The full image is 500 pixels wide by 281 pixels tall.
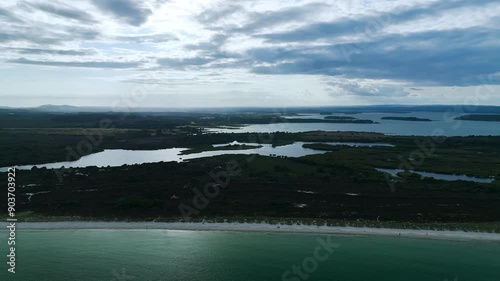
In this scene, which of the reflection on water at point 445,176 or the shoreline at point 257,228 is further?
the reflection on water at point 445,176

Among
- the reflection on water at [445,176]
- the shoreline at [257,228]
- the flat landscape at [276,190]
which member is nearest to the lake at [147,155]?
the flat landscape at [276,190]

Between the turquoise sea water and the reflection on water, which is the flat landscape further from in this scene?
the turquoise sea water

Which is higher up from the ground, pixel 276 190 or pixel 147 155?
pixel 147 155

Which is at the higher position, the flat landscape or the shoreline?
the flat landscape

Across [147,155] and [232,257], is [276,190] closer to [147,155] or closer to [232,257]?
[232,257]

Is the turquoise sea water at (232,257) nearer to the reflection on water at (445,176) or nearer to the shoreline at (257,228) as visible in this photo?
the shoreline at (257,228)

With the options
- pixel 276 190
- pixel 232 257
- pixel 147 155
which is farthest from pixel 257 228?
pixel 147 155

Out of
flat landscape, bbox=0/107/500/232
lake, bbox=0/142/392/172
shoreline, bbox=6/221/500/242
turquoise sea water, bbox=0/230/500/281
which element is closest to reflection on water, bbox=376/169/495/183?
flat landscape, bbox=0/107/500/232
